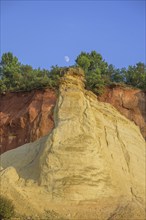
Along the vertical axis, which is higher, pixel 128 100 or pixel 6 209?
pixel 128 100

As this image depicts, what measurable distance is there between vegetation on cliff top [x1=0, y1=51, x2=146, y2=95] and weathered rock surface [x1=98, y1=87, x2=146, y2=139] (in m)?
0.64

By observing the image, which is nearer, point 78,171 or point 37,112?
point 78,171

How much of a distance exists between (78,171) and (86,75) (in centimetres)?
2030

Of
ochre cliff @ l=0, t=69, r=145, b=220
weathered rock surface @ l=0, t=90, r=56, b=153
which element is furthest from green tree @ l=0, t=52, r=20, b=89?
ochre cliff @ l=0, t=69, r=145, b=220

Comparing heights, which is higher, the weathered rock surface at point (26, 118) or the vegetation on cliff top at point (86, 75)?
the vegetation on cliff top at point (86, 75)

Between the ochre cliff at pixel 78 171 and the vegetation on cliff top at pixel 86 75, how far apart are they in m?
15.4

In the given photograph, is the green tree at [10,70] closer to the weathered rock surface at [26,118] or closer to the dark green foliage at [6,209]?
the weathered rock surface at [26,118]

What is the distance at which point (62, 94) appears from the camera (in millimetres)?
17828

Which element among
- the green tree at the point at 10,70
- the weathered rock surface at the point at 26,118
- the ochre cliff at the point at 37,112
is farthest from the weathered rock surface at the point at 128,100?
the green tree at the point at 10,70

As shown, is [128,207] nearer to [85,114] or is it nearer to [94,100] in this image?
[85,114]

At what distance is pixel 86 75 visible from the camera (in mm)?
34406

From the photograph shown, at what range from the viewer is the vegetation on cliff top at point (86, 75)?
112 ft

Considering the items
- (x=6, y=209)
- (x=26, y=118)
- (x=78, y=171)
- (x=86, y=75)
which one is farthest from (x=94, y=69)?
(x=6, y=209)

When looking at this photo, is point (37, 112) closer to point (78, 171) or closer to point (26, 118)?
point (26, 118)
